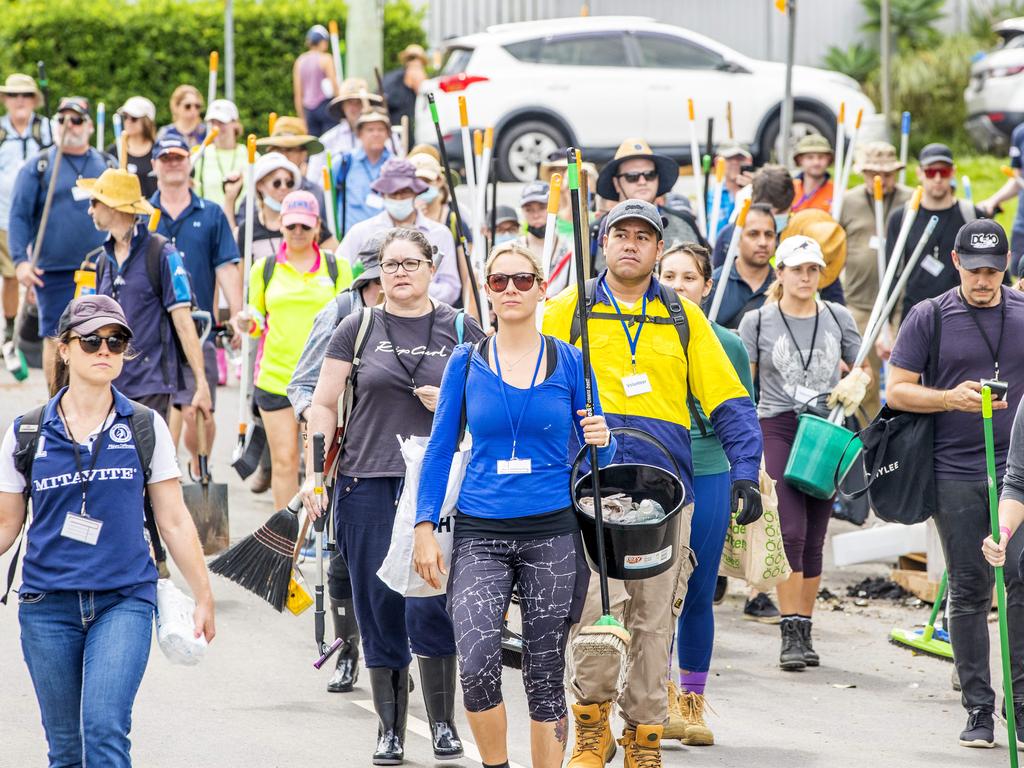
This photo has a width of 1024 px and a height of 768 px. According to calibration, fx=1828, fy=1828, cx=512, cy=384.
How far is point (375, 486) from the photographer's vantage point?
710 cm

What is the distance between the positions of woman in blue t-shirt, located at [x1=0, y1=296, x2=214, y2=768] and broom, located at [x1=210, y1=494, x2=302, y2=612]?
228cm

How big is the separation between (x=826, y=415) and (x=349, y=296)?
2710 millimetres

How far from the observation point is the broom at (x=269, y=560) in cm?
797

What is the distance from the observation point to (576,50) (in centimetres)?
2019

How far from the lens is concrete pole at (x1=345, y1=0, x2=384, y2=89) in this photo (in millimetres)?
19719

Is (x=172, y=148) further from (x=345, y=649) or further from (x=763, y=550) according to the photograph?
(x=763, y=550)

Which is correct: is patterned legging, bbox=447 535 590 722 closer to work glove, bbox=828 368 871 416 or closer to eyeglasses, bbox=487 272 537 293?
eyeglasses, bbox=487 272 537 293

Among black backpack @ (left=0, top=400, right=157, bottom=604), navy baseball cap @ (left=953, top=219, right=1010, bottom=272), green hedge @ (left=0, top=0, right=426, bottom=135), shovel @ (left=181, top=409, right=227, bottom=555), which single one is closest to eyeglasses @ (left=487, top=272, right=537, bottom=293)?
black backpack @ (left=0, top=400, right=157, bottom=604)

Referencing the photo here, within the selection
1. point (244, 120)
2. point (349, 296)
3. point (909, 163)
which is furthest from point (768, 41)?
point (349, 296)

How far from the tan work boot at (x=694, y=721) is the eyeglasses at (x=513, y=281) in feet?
6.94

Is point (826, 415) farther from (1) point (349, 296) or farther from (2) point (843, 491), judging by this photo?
(1) point (349, 296)

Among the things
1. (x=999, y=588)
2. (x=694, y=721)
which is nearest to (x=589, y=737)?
(x=694, y=721)

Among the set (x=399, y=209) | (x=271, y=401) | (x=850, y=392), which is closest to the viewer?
(x=850, y=392)

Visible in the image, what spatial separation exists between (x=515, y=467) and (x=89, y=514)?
141 cm
